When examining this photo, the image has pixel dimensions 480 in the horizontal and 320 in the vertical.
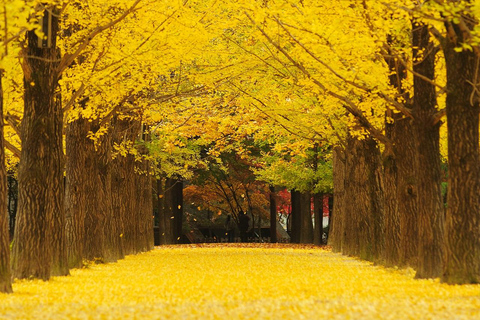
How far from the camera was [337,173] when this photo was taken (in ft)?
119

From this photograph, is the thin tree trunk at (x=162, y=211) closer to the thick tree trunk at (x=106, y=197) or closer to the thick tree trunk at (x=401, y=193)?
the thick tree trunk at (x=106, y=197)

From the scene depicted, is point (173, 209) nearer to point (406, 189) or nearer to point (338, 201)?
point (338, 201)

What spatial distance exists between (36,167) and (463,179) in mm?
8377

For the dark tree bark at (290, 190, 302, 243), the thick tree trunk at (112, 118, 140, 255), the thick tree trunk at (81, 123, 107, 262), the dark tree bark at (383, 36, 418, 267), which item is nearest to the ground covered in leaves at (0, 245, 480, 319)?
the dark tree bark at (383, 36, 418, 267)

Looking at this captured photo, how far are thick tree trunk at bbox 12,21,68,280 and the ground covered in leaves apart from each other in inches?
24.5

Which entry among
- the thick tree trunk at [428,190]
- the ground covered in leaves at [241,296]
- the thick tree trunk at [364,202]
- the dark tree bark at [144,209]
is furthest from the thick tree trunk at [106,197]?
the thick tree trunk at [428,190]

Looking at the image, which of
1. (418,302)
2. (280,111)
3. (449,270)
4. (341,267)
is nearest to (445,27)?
(449,270)

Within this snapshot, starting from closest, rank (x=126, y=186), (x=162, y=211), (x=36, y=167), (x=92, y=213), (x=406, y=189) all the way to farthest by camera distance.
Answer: (x=36, y=167), (x=406, y=189), (x=92, y=213), (x=126, y=186), (x=162, y=211)

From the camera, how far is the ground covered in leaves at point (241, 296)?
34.5 feet

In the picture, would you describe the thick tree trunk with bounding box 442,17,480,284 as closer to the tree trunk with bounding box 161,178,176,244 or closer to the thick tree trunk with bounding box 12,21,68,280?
the thick tree trunk with bounding box 12,21,68,280

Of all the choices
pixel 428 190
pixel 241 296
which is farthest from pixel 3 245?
pixel 428 190

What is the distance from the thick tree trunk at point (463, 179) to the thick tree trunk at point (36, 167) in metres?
7.95

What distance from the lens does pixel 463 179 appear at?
48.2ft

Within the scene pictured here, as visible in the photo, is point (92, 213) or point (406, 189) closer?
point (406, 189)
